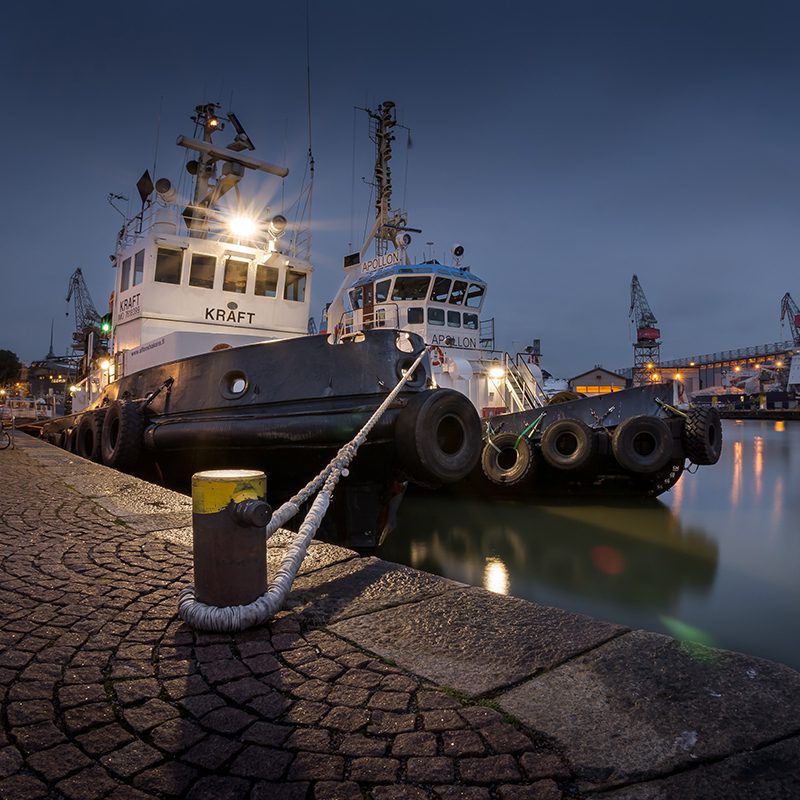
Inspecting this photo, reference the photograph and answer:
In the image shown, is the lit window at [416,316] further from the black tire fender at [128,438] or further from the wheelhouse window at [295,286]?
the black tire fender at [128,438]

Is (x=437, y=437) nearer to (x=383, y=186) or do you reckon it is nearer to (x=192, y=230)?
(x=192, y=230)

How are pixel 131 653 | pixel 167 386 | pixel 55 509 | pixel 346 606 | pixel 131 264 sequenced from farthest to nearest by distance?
pixel 131 264
pixel 167 386
pixel 55 509
pixel 346 606
pixel 131 653

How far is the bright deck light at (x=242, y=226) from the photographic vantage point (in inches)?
372

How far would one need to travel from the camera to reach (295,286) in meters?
9.96

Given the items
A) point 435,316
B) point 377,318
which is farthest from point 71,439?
point 435,316

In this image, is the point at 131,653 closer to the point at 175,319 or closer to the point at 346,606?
the point at 346,606

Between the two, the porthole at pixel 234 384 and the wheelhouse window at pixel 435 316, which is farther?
the wheelhouse window at pixel 435 316

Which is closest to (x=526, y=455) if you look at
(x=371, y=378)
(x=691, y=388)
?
(x=371, y=378)

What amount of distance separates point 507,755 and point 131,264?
9827 millimetres

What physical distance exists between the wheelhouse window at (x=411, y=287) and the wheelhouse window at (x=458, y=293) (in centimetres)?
75

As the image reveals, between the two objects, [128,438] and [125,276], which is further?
[125,276]

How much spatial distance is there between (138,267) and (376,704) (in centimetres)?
915

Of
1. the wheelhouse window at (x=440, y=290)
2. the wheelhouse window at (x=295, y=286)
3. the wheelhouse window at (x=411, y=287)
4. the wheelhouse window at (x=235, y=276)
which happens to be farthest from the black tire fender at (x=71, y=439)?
the wheelhouse window at (x=440, y=290)

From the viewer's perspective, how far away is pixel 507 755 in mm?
1488
